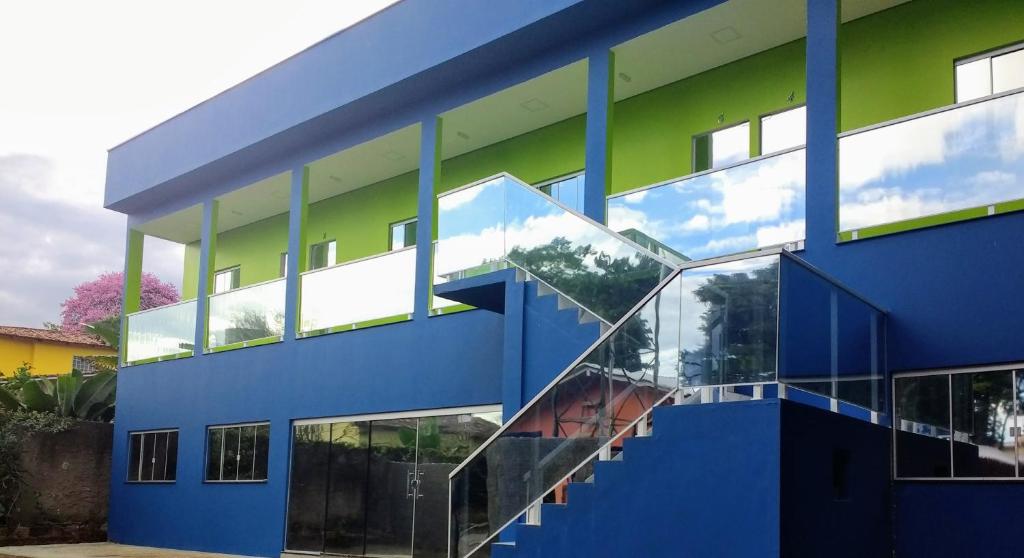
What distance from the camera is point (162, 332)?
22188 millimetres

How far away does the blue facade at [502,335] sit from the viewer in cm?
876

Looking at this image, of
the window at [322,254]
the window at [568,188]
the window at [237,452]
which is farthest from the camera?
the window at [322,254]

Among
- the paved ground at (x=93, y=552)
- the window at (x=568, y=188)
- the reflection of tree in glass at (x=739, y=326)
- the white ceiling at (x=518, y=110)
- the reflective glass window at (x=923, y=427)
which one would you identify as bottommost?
the paved ground at (x=93, y=552)

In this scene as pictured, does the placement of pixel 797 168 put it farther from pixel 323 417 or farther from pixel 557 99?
pixel 323 417

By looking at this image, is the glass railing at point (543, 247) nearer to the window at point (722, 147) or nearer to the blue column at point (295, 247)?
the window at point (722, 147)

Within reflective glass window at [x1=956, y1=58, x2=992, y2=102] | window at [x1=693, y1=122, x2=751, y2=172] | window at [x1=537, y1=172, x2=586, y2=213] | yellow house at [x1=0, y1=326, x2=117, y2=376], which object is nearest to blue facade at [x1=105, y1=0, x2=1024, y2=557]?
reflective glass window at [x1=956, y1=58, x2=992, y2=102]

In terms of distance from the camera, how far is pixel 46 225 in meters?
66.9

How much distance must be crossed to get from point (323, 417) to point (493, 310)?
462 cm

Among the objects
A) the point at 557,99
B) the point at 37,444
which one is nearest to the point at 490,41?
the point at 557,99

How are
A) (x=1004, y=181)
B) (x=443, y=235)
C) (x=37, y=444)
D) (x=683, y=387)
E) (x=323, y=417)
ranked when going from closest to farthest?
(x=683, y=387) → (x=1004, y=181) → (x=443, y=235) → (x=323, y=417) → (x=37, y=444)

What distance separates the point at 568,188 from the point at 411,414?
175 inches

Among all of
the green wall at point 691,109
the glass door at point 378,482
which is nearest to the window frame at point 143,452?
the glass door at point 378,482

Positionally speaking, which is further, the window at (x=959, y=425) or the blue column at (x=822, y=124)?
the blue column at (x=822, y=124)

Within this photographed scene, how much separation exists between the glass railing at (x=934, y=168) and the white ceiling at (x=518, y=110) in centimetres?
477
